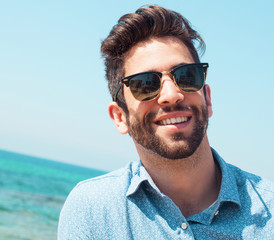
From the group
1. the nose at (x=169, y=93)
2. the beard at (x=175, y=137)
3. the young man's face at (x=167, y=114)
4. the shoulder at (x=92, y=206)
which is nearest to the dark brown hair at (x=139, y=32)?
the young man's face at (x=167, y=114)

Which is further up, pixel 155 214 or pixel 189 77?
pixel 189 77

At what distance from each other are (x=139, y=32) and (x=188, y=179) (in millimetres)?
1423

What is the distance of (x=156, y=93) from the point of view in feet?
9.43

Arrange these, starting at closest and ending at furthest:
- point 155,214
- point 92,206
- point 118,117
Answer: point 155,214, point 92,206, point 118,117

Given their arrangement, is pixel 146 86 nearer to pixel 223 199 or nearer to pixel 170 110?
pixel 170 110

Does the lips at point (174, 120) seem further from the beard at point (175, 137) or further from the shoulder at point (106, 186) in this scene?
the shoulder at point (106, 186)

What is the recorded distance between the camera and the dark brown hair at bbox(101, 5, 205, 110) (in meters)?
3.26

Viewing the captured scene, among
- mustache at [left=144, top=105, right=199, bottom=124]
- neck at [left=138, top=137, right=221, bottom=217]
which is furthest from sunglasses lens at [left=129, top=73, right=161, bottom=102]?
neck at [left=138, top=137, right=221, bottom=217]

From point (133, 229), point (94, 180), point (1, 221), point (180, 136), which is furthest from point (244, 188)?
point (1, 221)

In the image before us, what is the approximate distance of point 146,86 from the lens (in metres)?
2.90

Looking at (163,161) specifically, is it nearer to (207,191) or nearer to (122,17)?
(207,191)

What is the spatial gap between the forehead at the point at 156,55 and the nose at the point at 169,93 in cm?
13

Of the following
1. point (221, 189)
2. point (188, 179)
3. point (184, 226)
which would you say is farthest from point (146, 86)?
point (184, 226)

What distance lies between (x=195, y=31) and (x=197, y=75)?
845 millimetres
